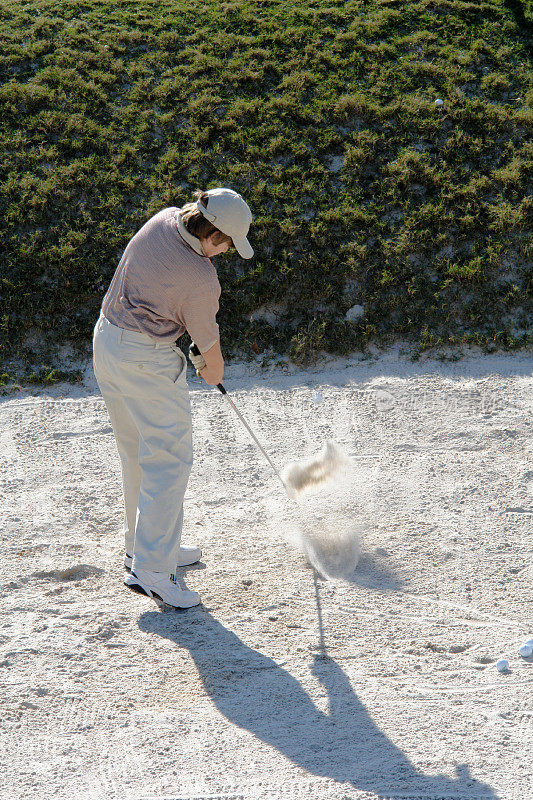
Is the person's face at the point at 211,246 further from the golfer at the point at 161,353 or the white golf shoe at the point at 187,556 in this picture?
the white golf shoe at the point at 187,556

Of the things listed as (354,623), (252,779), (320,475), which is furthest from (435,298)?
(252,779)

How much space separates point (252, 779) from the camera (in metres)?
3.32

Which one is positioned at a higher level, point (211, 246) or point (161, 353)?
point (211, 246)

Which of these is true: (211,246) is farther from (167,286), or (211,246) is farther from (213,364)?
(213,364)

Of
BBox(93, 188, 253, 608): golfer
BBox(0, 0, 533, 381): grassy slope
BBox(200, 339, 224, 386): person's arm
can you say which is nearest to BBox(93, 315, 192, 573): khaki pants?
BBox(93, 188, 253, 608): golfer

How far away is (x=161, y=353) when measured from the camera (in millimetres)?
3949

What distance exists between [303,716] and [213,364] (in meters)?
1.70

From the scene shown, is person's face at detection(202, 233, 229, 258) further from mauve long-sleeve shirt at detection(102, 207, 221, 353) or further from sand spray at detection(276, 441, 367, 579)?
sand spray at detection(276, 441, 367, 579)

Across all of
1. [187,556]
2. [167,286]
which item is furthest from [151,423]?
[187,556]

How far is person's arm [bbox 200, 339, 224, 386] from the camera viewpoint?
393cm

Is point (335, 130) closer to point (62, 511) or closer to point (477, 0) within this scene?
point (477, 0)

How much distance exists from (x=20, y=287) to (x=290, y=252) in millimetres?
2301

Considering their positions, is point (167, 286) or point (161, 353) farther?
point (161, 353)

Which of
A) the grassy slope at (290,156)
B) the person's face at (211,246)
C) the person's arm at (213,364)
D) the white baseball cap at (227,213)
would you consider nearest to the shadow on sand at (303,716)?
the person's arm at (213,364)
